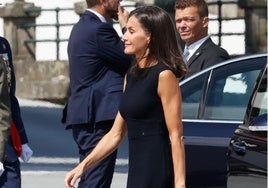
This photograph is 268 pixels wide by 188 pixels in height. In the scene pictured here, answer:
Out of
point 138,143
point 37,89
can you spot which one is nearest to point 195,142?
point 138,143

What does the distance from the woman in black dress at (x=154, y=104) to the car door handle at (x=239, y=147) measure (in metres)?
0.34

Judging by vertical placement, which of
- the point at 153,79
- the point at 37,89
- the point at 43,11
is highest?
the point at 153,79

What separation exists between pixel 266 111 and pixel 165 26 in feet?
2.25

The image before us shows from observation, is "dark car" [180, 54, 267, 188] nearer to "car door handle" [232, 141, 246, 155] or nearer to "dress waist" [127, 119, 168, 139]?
"car door handle" [232, 141, 246, 155]

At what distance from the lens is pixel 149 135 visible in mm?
5871

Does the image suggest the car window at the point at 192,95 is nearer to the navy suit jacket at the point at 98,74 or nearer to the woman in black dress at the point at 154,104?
the navy suit jacket at the point at 98,74

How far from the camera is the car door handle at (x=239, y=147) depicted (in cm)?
593

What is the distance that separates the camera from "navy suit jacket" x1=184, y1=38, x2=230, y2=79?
788cm

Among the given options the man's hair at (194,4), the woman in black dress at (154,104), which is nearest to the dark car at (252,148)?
the woman in black dress at (154,104)

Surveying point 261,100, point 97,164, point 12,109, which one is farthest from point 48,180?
point 261,100

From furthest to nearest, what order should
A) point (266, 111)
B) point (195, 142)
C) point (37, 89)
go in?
point (37, 89) → point (195, 142) → point (266, 111)

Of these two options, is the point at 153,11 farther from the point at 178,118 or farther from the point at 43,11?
the point at 43,11

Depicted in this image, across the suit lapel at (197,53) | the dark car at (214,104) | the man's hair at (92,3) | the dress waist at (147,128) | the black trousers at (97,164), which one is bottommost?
the black trousers at (97,164)

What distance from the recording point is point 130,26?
5961 millimetres
